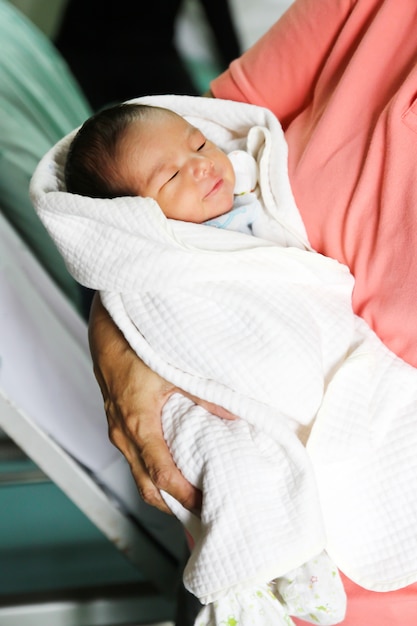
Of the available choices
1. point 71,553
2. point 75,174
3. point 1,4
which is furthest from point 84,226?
point 71,553

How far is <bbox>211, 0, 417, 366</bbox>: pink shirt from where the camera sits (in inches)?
28.5

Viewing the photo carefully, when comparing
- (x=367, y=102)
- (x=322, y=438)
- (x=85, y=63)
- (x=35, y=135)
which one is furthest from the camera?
(x=85, y=63)

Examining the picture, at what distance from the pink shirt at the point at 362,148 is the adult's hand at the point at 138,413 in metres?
0.22

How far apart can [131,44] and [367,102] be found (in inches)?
46.3

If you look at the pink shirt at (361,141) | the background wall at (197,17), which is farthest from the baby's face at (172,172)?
the background wall at (197,17)

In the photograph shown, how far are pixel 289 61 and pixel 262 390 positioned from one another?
0.48 metres

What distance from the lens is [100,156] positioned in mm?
812

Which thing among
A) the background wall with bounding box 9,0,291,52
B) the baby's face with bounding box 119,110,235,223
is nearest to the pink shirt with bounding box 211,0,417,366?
the baby's face with bounding box 119,110,235,223

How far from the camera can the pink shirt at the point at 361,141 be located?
72cm

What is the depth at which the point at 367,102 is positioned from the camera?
2.62ft

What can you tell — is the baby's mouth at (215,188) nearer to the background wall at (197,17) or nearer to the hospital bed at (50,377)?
the hospital bed at (50,377)

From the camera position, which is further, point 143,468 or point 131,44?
point 131,44

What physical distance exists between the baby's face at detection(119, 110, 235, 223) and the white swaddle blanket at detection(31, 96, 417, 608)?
Answer: 0.06 meters

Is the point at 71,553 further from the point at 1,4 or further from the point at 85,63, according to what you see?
the point at 85,63
